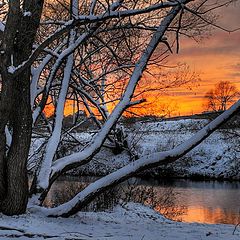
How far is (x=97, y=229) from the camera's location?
7.03 m

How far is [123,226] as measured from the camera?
7527 millimetres

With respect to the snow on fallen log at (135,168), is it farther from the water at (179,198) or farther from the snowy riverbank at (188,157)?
the snowy riverbank at (188,157)

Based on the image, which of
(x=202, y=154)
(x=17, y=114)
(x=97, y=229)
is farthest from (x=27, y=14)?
(x=202, y=154)

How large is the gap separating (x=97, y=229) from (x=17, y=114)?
2358 millimetres

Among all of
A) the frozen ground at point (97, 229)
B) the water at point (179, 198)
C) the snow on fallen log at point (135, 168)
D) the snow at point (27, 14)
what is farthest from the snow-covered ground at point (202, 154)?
the snow at point (27, 14)

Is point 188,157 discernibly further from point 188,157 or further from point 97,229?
point 97,229

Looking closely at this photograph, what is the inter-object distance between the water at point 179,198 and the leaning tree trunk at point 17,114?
5.07 meters

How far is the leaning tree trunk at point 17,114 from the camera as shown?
7113 millimetres

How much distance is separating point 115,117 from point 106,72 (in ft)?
12.9

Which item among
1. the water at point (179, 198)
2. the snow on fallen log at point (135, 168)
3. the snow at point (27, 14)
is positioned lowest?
the water at point (179, 198)

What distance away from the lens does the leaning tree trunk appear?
280 inches

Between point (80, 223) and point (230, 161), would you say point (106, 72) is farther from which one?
point (230, 161)

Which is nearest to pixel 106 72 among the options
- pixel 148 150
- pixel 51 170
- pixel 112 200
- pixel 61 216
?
pixel 112 200

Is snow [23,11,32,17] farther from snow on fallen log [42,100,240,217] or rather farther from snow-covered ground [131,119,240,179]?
snow-covered ground [131,119,240,179]
